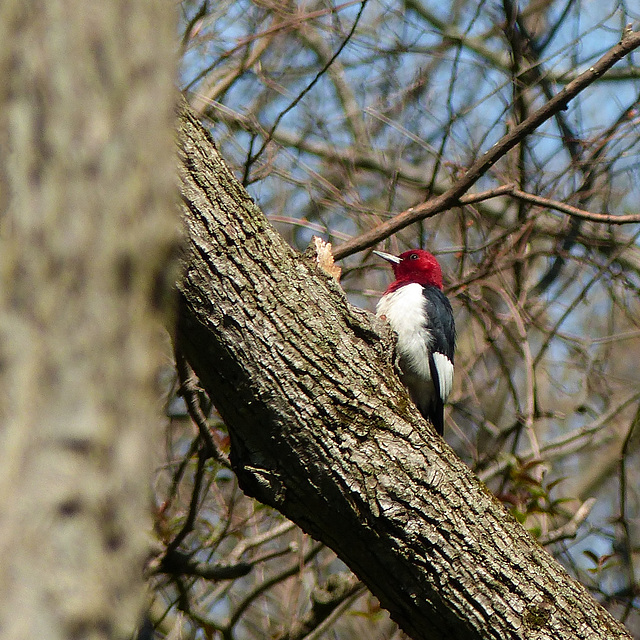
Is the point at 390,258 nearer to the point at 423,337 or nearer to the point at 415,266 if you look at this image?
the point at 415,266

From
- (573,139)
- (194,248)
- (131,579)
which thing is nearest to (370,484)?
(194,248)

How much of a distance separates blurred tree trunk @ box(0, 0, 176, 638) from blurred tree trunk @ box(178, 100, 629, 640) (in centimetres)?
142

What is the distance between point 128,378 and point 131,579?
0.27 meters

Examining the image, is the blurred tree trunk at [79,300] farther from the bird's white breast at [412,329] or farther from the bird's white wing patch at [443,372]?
the bird's white wing patch at [443,372]

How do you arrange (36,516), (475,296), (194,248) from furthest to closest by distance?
1. (475,296)
2. (194,248)
3. (36,516)

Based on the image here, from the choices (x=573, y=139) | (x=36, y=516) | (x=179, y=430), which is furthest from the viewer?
(x=179, y=430)

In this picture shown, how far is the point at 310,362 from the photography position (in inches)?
102

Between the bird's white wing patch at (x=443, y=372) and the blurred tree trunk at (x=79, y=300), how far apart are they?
3.78 metres

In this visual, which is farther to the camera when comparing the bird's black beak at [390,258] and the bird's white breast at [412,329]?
the bird's black beak at [390,258]

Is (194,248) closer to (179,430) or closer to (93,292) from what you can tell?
(93,292)

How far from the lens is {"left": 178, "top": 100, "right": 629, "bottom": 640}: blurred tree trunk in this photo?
2.54m

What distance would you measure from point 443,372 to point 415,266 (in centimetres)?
74

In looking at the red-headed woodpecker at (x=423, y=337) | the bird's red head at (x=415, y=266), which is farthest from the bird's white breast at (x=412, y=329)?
the bird's red head at (x=415, y=266)

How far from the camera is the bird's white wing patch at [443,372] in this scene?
4.75 meters
